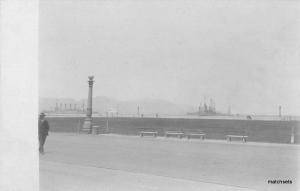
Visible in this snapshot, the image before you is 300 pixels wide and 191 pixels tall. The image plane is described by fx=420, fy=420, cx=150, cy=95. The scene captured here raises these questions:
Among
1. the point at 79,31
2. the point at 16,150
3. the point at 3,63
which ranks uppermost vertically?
the point at 79,31

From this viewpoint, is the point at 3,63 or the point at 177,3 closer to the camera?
the point at 3,63

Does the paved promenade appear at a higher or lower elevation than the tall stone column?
lower

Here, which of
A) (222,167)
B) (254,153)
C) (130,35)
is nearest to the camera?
(222,167)

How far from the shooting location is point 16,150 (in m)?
6.91

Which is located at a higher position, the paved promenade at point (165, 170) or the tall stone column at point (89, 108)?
the tall stone column at point (89, 108)

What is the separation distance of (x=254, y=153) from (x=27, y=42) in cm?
822

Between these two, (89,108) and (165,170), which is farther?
(89,108)

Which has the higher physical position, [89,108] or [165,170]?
[89,108]

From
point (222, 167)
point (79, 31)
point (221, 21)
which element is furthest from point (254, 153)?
point (79, 31)

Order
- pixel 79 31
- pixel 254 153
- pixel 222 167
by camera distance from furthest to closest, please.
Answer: pixel 254 153
pixel 79 31
pixel 222 167

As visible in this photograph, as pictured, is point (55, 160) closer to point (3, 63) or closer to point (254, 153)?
point (3, 63)

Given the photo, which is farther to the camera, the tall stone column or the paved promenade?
the tall stone column

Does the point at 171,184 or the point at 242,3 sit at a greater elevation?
the point at 242,3

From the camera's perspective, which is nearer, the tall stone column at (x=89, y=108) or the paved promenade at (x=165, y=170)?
the paved promenade at (x=165, y=170)
